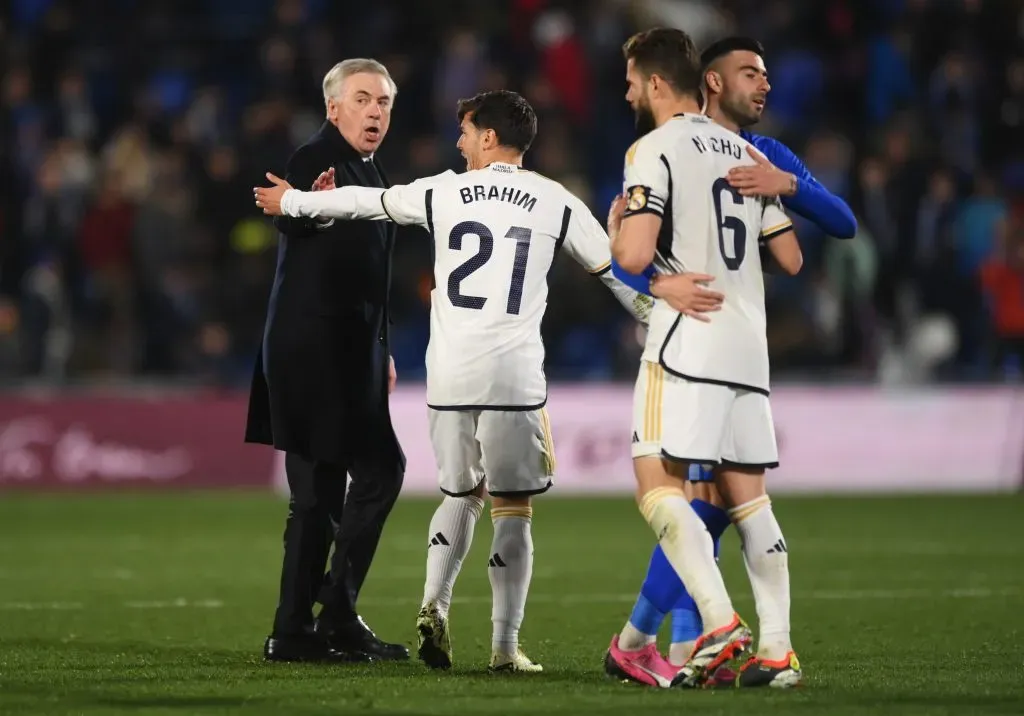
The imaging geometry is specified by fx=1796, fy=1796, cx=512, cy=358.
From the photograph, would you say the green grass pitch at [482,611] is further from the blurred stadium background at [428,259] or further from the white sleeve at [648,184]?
the white sleeve at [648,184]

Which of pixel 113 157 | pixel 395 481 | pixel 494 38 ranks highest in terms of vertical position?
pixel 494 38

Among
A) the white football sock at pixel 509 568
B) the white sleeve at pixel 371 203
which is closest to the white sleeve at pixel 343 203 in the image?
the white sleeve at pixel 371 203

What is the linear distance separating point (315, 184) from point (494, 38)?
501 inches

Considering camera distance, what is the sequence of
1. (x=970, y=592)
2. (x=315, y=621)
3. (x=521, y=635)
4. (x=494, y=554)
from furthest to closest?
(x=970, y=592) < (x=521, y=635) < (x=315, y=621) < (x=494, y=554)

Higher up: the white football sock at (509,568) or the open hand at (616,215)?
the open hand at (616,215)

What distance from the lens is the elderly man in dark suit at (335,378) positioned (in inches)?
288

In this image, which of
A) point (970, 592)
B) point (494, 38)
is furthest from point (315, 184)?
point (494, 38)

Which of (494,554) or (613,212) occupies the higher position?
(613,212)

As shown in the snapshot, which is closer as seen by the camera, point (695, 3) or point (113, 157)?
point (113, 157)

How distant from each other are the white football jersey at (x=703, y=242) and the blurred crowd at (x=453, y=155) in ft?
34.5

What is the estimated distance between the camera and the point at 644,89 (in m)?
6.24

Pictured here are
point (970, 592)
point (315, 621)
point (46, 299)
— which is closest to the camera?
point (315, 621)

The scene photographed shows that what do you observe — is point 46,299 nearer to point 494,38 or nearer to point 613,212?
point 494,38

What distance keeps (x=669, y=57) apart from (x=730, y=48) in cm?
44
